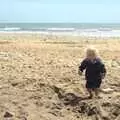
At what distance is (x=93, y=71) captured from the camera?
31.5 feet

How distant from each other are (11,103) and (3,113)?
0.51m

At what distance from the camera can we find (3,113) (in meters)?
8.82

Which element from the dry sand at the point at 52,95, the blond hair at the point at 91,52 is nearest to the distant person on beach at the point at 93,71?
the blond hair at the point at 91,52

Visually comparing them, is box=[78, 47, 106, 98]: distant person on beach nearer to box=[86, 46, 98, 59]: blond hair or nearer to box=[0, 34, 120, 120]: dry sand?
box=[86, 46, 98, 59]: blond hair

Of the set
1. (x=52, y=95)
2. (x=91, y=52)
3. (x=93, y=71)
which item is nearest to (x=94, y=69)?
(x=93, y=71)

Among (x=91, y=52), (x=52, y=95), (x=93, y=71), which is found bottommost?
(x=52, y=95)

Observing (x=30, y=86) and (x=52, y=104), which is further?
(x=30, y=86)

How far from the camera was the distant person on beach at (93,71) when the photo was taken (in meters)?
9.52

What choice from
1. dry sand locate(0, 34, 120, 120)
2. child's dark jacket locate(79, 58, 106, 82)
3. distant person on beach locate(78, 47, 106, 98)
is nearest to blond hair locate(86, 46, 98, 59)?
distant person on beach locate(78, 47, 106, 98)

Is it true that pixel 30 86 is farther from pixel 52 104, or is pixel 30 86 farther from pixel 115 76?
pixel 115 76

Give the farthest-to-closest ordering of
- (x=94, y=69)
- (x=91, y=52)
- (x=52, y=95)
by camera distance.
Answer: (x=52, y=95)
(x=94, y=69)
(x=91, y=52)

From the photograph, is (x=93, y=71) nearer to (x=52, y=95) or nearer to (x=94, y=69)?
(x=94, y=69)

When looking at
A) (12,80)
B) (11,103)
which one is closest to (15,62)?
(12,80)

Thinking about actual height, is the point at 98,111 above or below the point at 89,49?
below
